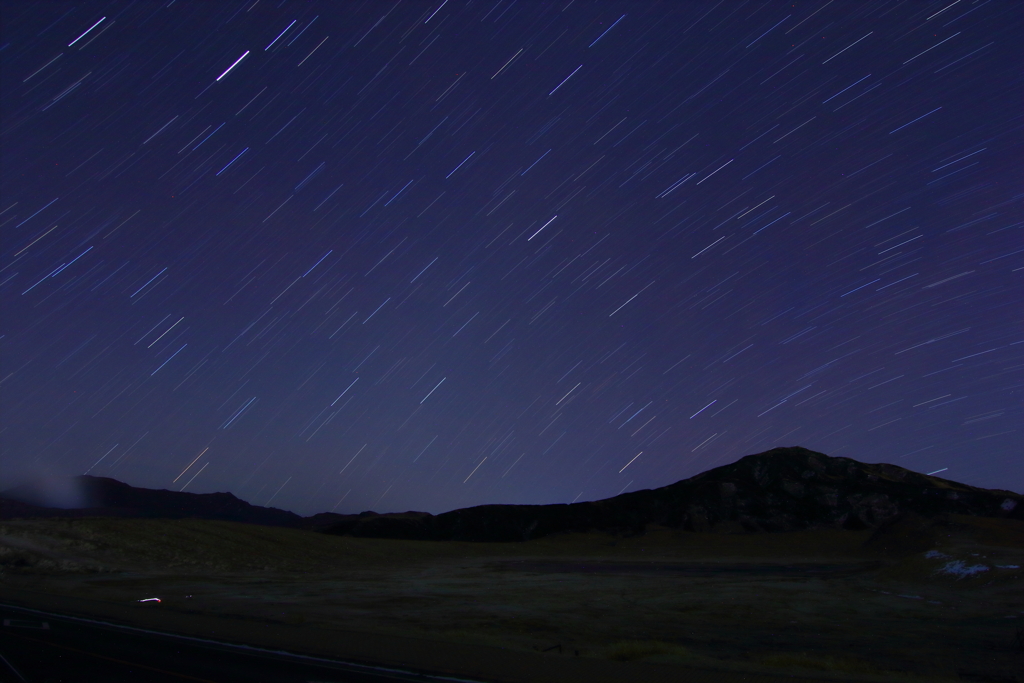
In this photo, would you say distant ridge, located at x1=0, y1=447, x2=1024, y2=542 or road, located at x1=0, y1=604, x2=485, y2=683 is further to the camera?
distant ridge, located at x1=0, y1=447, x2=1024, y2=542

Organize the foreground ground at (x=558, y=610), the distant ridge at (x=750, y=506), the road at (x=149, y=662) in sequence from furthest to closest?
the distant ridge at (x=750, y=506), the foreground ground at (x=558, y=610), the road at (x=149, y=662)

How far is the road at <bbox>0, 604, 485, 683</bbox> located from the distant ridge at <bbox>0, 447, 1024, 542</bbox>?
9670 cm

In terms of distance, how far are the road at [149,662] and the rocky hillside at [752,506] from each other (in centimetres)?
9809

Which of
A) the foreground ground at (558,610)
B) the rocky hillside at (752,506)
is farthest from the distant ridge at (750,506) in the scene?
the foreground ground at (558,610)

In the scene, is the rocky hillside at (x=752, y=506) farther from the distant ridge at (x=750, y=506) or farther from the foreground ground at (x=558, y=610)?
the foreground ground at (x=558, y=610)

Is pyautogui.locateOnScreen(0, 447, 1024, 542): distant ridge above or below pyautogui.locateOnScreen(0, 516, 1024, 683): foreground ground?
above

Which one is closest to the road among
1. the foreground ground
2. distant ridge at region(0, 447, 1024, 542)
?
the foreground ground

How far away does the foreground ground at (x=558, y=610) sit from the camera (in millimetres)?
13438

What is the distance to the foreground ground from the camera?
1344 centimetres

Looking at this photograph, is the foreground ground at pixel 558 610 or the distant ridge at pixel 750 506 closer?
the foreground ground at pixel 558 610

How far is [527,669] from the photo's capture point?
11.5 metres

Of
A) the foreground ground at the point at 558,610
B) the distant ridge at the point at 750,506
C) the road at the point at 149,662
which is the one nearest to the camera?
the road at the point at 149,662

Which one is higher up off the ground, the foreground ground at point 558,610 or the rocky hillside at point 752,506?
the rocky hillside at point 752,506

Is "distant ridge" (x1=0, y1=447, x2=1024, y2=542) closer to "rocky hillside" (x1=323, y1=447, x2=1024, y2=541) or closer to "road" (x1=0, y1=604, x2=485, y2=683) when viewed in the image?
"rocky hillside" (x1=323, y1=447, x2=1024, y2=541)
